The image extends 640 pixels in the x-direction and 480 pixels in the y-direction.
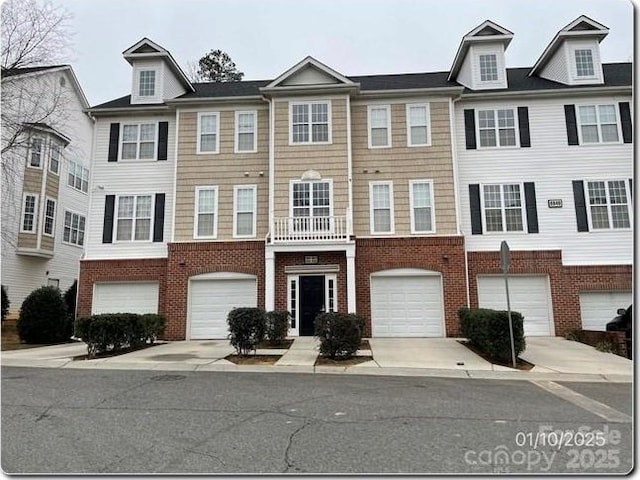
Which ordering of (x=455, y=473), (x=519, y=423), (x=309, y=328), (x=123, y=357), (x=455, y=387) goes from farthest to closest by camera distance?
(x=309, y=328) → (x=123, y=357) → (x=455, y=387) → (x=519, y=423) → (x=455, y=473)

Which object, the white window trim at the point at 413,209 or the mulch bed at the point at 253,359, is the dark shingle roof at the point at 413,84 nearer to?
the white window trim at the point at 413,209

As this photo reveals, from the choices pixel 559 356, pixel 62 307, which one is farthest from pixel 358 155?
pixel 62 307

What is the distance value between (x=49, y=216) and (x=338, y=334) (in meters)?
17.9

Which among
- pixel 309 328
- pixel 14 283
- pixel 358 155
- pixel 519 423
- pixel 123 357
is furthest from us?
pixel 14 283

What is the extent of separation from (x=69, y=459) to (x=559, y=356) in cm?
1057

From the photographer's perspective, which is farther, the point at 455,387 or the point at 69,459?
the point at 455,387

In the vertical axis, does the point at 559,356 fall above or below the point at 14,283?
below

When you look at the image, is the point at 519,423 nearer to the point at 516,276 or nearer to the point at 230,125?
the point at 516,276

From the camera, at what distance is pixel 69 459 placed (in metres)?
4.01

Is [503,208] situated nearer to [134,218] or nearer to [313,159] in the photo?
[313,159]

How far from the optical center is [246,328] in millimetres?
10242

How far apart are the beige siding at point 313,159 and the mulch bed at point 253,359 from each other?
5591mm
